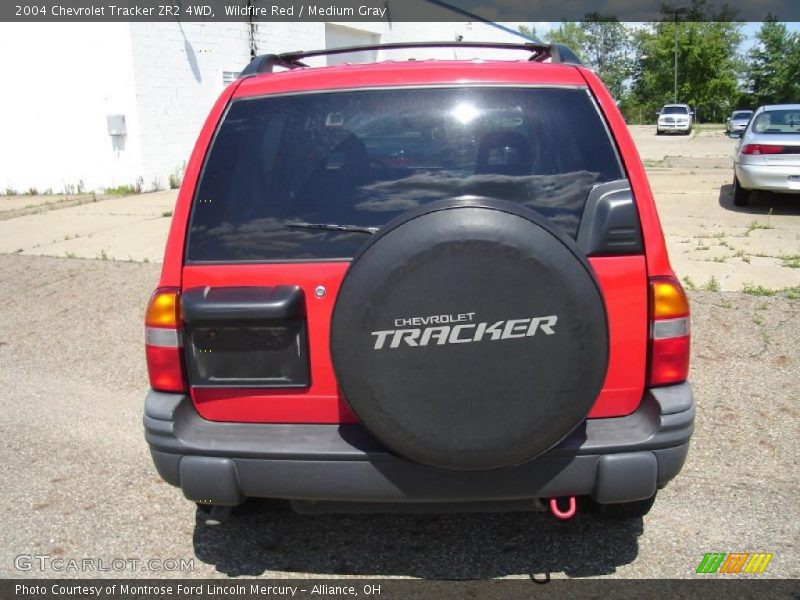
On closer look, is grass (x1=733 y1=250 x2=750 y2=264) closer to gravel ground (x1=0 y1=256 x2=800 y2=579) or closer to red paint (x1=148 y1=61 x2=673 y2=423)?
gravel ground (x1=0 y1=256 x2=800 y2=579)

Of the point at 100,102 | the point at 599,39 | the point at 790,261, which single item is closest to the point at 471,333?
the point at 790,261

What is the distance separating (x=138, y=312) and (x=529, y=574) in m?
4.82

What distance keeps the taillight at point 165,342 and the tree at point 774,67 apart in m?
69.7

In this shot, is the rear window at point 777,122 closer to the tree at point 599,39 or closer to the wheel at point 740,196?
the wheel at point 740,196

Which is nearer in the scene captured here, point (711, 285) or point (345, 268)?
point (345, 268)

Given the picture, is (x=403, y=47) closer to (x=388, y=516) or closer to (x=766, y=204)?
(x=388, y=516)

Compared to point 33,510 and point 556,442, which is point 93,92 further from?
point 556,442

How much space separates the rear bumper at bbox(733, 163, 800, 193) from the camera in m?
10.5

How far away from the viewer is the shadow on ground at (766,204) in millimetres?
10984

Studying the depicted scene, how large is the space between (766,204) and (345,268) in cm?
1073

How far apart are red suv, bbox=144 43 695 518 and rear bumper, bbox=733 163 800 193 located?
8.91 m

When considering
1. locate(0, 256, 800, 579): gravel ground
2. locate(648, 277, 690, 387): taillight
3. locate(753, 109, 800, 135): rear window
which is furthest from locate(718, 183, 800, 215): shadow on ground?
locate(648, 277, 690, 387): taillight

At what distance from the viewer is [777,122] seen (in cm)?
1138

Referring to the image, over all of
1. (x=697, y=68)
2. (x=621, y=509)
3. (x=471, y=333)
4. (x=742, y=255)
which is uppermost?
(x=697, y=68)
